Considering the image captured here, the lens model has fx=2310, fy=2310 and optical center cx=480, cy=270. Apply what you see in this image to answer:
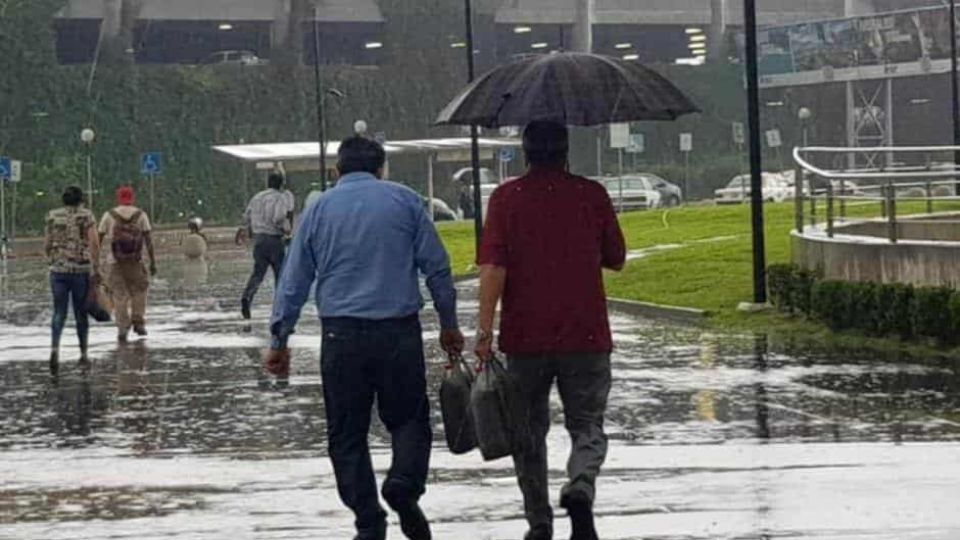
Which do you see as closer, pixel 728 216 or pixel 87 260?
pixel 87 260

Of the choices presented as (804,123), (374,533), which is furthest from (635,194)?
(374,533)

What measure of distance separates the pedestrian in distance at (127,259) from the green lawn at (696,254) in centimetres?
619

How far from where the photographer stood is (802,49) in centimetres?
8125

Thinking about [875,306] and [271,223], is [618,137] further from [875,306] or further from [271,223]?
[875,306]

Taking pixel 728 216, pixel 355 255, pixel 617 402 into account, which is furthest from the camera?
pixel 728 216

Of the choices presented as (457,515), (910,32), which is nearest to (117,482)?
(457,515)

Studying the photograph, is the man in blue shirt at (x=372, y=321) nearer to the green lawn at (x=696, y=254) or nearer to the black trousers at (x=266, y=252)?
the green lawn at (x=696, y=254)

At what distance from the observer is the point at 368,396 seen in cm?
990

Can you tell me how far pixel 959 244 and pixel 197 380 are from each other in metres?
6.76

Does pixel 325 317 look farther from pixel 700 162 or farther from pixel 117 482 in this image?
pixel 700 162

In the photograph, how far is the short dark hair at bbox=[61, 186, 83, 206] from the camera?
841 inches

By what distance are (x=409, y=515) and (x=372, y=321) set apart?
85 cm

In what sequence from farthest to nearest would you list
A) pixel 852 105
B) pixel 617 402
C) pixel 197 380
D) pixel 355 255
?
pixel 852 105 < pixel 197 380 < pixel 617 402 < pixel 355 255

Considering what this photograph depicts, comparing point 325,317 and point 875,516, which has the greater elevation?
point 325,317
